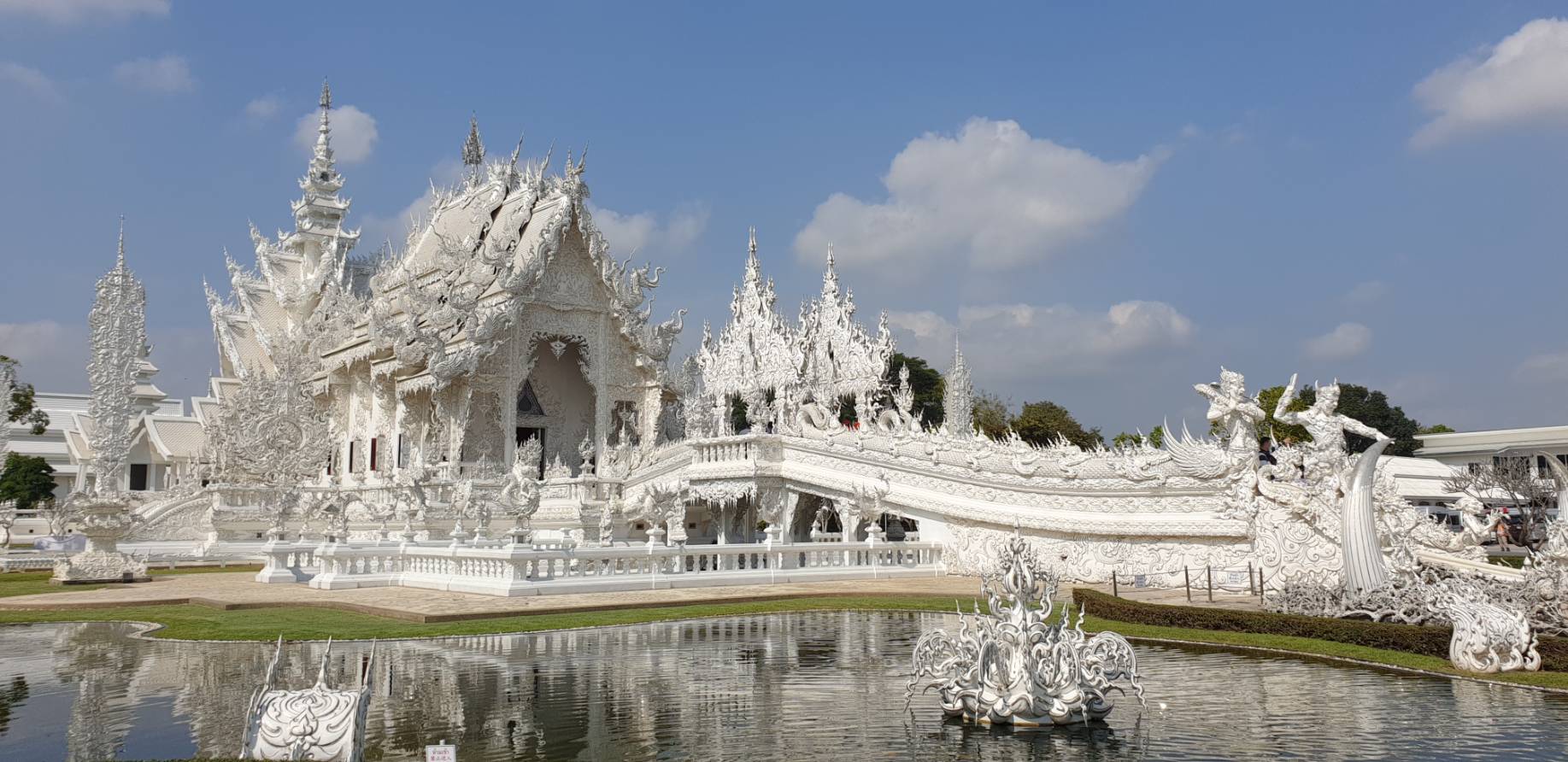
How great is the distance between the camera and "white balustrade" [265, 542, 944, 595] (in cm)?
1384

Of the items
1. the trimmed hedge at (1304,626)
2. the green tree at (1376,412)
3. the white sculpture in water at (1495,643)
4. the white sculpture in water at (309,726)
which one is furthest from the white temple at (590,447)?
the green tree at (1376,412)

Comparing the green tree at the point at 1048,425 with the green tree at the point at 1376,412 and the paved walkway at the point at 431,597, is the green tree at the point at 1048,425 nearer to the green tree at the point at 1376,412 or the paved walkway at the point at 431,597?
the green tree at the point at 1376,412

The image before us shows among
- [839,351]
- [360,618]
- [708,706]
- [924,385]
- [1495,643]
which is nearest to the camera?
[708,706]

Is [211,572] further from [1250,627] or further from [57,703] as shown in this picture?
[1250,627]

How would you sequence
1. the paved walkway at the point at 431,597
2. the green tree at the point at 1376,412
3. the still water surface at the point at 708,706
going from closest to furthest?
1. the still water surface at the point at 708,706
2. the paved walkway at the point at 431,597
3. the green tree at the point at 1376,412

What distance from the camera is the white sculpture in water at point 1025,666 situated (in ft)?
20.3

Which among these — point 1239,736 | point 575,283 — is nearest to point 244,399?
point 575,283

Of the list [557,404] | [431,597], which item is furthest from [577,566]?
[557,404]

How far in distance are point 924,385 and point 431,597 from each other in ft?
127

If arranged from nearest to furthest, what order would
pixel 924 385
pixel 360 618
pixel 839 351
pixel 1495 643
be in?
pixel 1495 643 < pixel 360 618 < pixel 839 351 < pixel 924 385

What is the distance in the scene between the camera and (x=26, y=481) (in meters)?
36.9

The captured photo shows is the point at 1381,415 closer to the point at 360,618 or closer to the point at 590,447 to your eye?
the point at 590,447

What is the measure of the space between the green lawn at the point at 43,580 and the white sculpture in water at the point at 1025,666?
543 inches

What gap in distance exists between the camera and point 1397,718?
6.45m
